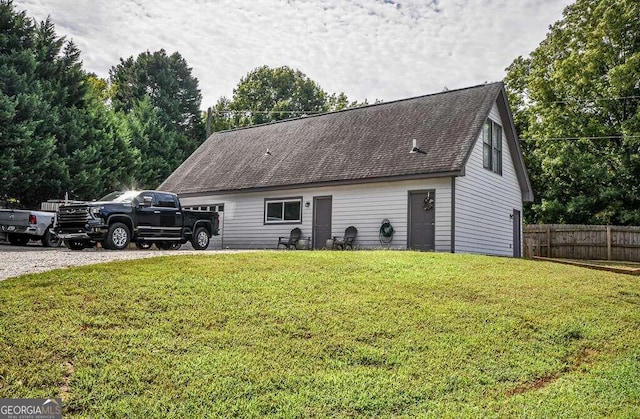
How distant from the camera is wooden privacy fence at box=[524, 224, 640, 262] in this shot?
21.6 meters

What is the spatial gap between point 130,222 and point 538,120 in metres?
24.2

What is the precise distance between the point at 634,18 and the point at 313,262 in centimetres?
2370

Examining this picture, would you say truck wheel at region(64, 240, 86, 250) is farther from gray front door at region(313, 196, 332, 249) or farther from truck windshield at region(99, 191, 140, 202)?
gray front door at region(313, 196, 332, 249)

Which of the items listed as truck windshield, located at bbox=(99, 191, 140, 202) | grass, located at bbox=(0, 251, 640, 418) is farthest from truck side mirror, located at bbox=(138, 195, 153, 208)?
grass, located at bbox=(0, 251, 640, 418)

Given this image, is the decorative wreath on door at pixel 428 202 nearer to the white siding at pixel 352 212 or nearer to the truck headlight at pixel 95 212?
the white siding at pixel 352 212

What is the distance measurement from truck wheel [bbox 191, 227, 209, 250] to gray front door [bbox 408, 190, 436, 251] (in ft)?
21.7

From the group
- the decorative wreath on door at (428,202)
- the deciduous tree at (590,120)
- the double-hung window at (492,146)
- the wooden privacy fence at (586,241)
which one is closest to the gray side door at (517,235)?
the wooden privacy fence at (586,241)

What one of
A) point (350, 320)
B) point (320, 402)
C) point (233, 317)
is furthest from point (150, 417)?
point (350, 320)

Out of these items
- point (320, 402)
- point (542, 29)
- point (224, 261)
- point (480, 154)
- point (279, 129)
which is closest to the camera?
point (320, 402)

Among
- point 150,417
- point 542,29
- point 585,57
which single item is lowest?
point 150,417

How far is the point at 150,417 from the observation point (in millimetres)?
4156

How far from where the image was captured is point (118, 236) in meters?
14.4

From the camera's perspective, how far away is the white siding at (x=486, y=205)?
53.1 feet

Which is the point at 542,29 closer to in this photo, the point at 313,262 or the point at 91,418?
the point at 313,262
